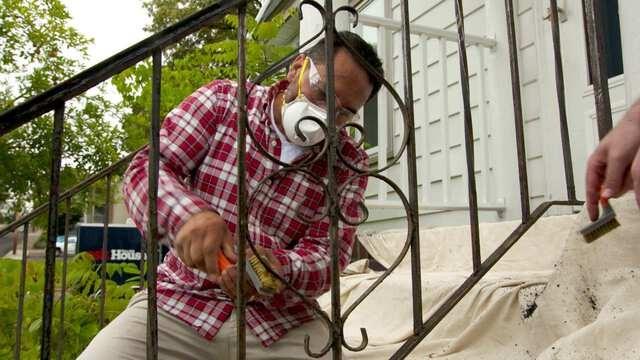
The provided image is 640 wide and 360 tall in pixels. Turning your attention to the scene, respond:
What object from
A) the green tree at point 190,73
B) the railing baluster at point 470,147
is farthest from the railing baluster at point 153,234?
the green tree at point 190,73

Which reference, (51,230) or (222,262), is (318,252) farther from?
(51,230)

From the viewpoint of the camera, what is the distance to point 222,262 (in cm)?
123

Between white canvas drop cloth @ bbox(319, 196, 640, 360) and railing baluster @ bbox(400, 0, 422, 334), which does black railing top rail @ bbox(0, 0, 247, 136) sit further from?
white canvas drop cloth @ bbox(319, 196, 640, 360)

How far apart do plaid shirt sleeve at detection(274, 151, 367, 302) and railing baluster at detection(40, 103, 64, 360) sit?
0.48m

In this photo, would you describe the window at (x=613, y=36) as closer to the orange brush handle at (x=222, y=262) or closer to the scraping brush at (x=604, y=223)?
the scraping brush at (x=604, y=223)

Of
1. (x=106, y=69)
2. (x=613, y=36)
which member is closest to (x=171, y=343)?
(x=106, y=69)

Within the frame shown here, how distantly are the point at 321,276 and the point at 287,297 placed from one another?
0.36 feet

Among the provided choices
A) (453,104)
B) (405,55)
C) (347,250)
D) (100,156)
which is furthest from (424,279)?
(100,156)

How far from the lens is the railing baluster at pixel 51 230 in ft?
3.71

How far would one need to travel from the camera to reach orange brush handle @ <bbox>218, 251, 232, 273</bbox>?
122 cm

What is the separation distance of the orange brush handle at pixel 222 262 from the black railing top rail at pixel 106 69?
0.42m

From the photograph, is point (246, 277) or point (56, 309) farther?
point (56, 309)

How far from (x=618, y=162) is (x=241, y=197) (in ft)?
2.25

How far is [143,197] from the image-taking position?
4.49ft
